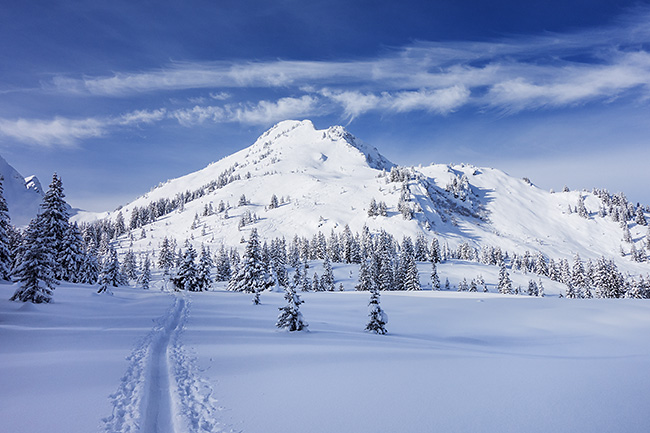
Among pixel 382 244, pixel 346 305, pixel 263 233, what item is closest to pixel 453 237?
pixel 382 244

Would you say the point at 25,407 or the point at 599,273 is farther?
the point at 599,273

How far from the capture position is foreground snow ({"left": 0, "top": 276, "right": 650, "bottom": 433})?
6.62 m

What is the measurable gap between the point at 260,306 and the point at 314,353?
1778 cm

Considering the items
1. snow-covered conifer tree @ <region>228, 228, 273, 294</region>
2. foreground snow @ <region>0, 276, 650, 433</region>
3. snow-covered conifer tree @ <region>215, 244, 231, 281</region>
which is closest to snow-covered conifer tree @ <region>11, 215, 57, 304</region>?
foreground snow @ <region>0, 276, 650, 433</region>

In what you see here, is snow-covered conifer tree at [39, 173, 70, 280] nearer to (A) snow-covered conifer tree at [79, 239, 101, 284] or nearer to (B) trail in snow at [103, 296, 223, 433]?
(A) snow-covered conifer tree at [79, 239, 101, 284]

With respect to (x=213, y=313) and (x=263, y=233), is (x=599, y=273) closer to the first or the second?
(x=213, y=313)

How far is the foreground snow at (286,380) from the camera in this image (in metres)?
6.62

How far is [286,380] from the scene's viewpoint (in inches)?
368

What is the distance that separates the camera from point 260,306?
2920cm

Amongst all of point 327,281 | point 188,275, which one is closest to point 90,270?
point 188,275

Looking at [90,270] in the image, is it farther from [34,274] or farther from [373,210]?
[373,210]

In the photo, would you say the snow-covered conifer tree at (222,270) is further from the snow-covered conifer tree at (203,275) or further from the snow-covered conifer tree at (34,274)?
the snow-covered conifer tree at (34,274)

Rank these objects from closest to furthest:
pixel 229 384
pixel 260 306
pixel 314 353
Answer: pixel 229 384, pixel 314 353, pixel 260 306

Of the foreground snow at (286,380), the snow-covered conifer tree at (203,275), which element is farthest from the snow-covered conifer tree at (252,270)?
the foreground snow at (286,380)
